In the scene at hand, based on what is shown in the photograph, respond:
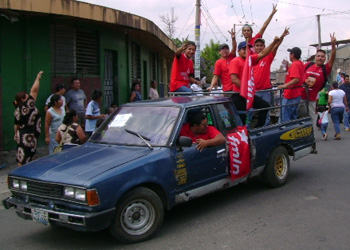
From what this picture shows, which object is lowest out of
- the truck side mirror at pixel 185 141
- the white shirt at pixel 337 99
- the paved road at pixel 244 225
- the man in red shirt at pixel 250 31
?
the paved road at pixel 244 225

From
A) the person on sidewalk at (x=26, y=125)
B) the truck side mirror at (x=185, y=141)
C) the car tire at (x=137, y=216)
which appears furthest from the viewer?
the person on sidewalk at (x=26, y=125)

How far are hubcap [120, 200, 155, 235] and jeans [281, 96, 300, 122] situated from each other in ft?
12.0

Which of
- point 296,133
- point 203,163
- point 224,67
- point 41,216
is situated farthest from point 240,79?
point 41,216

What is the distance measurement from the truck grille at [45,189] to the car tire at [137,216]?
0.63 metres

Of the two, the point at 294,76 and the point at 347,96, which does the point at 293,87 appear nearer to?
the point at 294,76

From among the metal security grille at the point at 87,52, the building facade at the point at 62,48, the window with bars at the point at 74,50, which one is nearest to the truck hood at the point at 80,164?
the building facade at the point at 62,48

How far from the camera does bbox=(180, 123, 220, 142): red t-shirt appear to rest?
5.31 metres

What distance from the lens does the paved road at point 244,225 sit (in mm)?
4418

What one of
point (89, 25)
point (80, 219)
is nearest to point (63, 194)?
point (80, 219)

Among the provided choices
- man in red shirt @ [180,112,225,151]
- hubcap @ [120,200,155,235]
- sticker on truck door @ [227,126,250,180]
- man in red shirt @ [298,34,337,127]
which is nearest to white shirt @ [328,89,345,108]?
man in red shirt @ [298,34,337,127]

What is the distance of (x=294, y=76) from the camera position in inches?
293

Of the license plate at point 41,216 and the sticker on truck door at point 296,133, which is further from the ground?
the sticker on truck door at point 296,133

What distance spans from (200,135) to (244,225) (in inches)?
50.3

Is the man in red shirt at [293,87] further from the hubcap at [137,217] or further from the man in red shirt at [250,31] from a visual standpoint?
the hubcap at [137,217]
